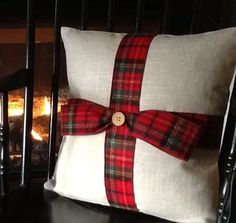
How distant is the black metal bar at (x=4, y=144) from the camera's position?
91 cm

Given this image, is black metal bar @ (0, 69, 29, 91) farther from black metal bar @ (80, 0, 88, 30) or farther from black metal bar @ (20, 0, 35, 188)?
black metal bar @ (80, 0, 88, 30)

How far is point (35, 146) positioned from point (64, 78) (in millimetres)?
238

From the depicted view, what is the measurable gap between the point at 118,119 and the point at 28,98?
0.25m

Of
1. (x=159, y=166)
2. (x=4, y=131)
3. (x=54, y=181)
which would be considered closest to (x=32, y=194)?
(x=54, y=181)

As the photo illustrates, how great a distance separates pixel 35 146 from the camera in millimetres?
1430

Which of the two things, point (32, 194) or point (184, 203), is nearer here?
point (184, 203)

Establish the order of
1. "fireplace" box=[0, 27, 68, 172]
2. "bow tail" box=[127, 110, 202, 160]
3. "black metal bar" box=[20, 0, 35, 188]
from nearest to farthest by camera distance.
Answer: "bow tail" box=[127, 110, 202, 160] → "black metal bar" box=[20, 0, 35, 188] → "fireplace" box=[0, 27, 68, 172]

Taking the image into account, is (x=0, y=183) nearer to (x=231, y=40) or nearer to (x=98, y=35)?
(x=98, y=35)

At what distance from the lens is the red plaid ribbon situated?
853 millimetres

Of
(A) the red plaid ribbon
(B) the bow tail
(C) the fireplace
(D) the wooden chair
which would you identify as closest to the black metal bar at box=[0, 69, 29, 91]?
(D) the wooden chair

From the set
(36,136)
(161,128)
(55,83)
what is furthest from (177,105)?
(36,136)

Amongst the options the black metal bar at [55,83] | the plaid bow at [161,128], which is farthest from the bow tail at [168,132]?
the black metal bar at [55,83]

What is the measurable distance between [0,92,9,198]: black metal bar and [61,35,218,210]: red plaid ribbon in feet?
0.44

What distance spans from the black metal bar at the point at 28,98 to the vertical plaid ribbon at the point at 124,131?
22cm
